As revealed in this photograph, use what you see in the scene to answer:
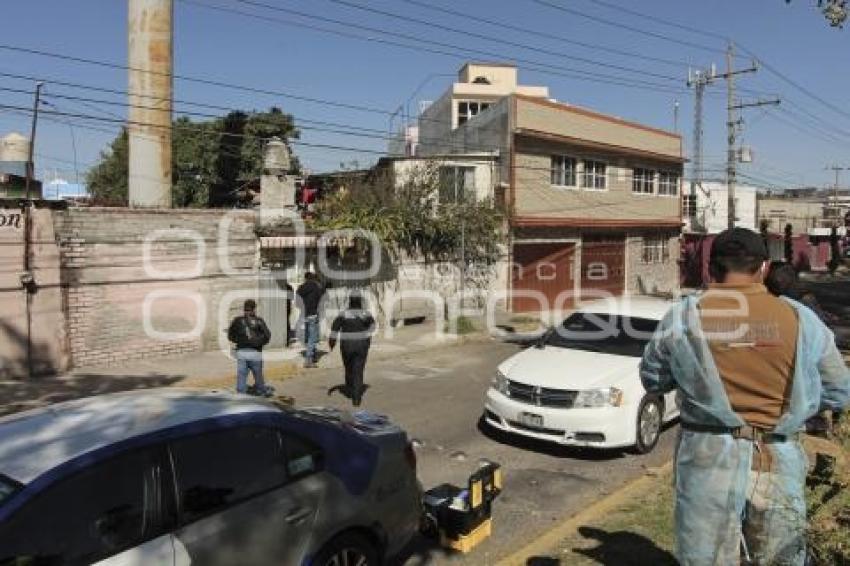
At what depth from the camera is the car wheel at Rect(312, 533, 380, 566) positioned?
4582 mm

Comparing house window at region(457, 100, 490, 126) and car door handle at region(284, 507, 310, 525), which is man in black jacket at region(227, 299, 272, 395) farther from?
house window at region(457, 100, 490, 126)

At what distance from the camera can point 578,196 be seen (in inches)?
1121

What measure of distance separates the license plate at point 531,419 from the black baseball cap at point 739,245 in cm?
540

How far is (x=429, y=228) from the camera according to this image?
21.0 m

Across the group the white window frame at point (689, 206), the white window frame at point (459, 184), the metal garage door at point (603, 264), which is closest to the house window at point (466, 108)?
the white window frame at point (689, 206)

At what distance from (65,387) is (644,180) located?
2586 cm

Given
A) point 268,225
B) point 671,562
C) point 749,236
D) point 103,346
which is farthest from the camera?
point 268,225

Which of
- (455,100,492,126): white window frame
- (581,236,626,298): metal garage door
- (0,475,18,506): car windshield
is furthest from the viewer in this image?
(455,100,492,126): white window frame

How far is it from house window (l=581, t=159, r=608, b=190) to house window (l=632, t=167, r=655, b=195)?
8.31ft

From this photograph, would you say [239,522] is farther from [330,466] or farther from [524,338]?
[524,338]

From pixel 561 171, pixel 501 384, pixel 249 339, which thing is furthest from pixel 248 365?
pixel 561 171

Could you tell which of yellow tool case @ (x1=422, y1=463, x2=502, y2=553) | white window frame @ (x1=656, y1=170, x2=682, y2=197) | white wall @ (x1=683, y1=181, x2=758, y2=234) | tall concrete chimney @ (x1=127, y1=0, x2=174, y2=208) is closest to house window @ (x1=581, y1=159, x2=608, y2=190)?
white window frame @ (x1=656, y1=170, x2=682, y2=197)

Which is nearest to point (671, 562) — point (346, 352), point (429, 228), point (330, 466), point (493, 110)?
point (330, 466)

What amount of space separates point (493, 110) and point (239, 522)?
23.9 metres
